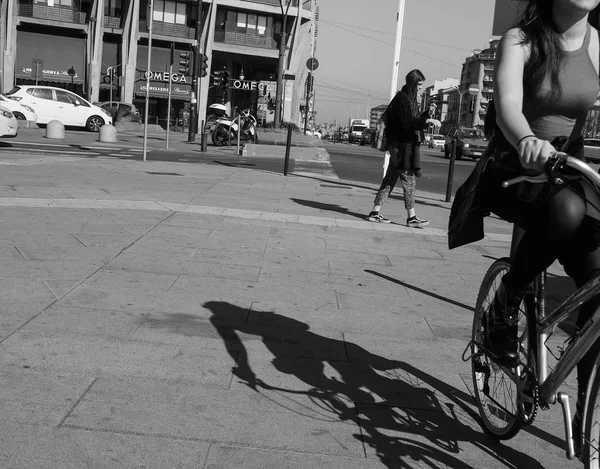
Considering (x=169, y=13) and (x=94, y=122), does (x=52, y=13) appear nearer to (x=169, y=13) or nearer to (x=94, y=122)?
(x=169, y=13)

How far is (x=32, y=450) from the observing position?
277 centimetres

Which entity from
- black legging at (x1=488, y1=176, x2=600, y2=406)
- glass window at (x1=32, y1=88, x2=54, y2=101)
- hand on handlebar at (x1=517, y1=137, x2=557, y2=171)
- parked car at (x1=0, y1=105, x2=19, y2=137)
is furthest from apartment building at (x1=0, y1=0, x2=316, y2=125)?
hand on handlebar at (x1=517, y1=137, x2=557, y2=171)

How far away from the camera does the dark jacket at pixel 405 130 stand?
9.20 metres

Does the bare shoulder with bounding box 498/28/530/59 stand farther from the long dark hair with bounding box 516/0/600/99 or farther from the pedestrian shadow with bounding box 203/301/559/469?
the pedestrian shadow with bounding box 203/301/559/469

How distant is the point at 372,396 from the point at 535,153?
5.61 ft

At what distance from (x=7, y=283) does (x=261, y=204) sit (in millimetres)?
5501

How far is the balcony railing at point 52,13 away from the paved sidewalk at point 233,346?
4460 centimetres

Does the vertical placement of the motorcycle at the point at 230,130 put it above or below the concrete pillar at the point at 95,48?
below

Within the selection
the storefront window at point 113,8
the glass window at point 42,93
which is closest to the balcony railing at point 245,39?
the storefront window at point 113,8

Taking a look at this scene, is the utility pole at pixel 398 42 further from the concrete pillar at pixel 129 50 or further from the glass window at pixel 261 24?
the glass window at pixel 261 24

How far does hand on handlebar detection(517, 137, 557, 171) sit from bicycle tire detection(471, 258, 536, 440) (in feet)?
2.64

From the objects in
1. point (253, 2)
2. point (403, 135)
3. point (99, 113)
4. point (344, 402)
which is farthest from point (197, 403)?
point (253, 2)

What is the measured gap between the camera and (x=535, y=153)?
2289mm

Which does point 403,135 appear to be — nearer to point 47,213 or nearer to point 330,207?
point 330,207
